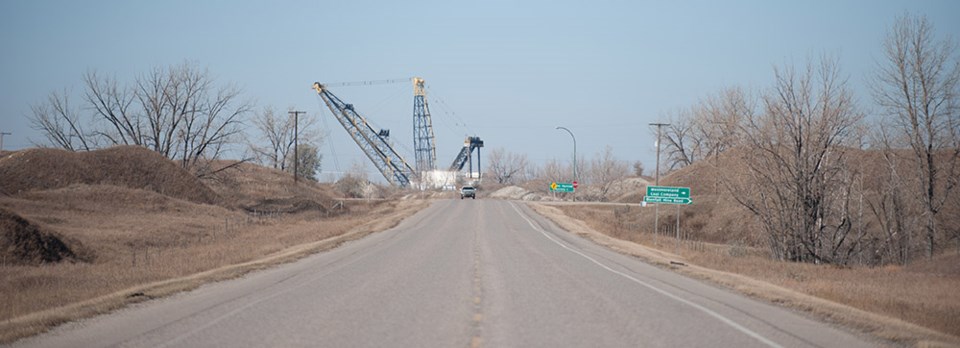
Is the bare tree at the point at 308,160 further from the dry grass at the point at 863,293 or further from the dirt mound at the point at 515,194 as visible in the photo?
the dry grass at the point at 863,293

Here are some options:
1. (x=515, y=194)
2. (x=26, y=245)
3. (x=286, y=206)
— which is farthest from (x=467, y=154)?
(x=26, y=245)

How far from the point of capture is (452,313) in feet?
36.4

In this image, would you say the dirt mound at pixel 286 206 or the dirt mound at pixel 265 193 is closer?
the dirt mound at pixel 286 206

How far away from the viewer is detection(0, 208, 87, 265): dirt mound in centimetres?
2389

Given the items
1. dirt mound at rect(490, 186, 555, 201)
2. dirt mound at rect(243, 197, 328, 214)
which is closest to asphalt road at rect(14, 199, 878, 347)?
dirt mound at rect(243, 197, 328, 214)

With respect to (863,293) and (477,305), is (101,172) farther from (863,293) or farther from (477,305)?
(863,293)

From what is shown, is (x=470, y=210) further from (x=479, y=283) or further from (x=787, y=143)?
(x=479, y=283)

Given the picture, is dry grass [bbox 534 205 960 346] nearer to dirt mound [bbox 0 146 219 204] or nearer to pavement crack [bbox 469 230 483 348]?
pavement crack [bbox 469 230 483 348]

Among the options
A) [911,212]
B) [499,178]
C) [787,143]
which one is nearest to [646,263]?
[787,143]

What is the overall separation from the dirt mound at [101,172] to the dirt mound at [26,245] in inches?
796

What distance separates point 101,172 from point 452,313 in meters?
48.8

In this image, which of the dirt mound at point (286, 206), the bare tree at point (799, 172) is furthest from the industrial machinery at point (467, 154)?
the bare tree at point (799, 172)

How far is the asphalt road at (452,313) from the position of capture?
8922 millimetres

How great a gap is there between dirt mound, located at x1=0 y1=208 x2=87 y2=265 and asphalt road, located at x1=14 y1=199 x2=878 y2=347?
10.2 metres
